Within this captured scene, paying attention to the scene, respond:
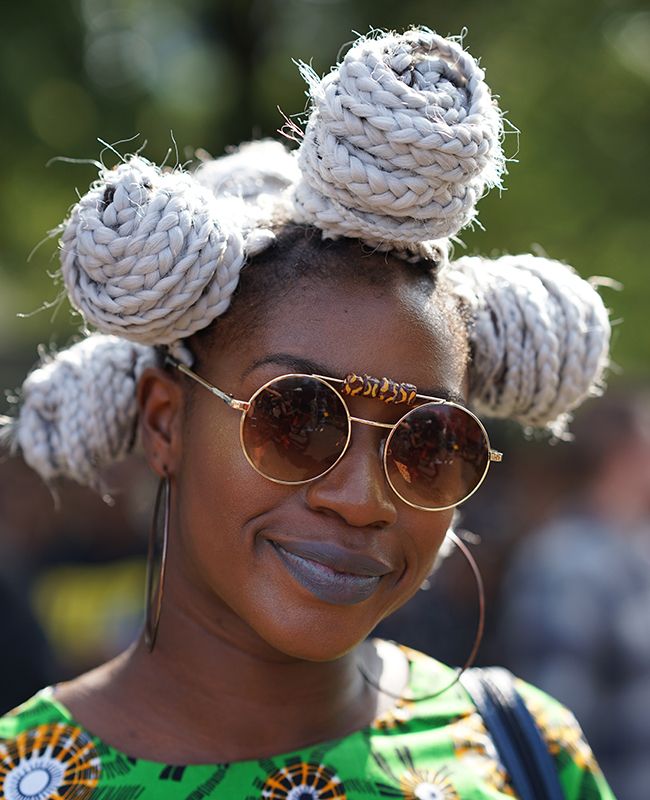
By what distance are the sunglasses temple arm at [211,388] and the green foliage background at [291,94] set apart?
4666 millimetres

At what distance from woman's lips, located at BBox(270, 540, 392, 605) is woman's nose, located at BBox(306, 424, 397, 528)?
0.22 ft

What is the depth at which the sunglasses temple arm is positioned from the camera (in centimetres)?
210

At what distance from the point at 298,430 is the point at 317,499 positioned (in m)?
0.13

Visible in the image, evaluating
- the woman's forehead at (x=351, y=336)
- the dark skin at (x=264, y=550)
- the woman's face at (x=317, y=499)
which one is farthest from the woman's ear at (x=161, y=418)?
the woman's forehead at (x=351, y=336)

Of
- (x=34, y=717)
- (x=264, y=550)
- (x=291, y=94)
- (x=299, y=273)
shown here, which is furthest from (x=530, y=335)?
(x=291, y=94)

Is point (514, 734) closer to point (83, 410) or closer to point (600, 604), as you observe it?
point (83, 410)

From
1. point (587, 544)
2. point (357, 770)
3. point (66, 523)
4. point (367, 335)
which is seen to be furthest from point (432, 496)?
point (66, 523)

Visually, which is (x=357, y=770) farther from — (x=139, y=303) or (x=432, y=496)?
(x=139, y=303)

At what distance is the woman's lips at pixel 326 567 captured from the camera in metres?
2.06

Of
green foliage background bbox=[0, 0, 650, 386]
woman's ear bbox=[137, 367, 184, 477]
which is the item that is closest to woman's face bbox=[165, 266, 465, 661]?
woman's ear bbox=[137, 367, 184, 477]

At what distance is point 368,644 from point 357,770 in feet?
1.40

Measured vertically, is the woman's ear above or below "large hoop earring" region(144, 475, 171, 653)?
above

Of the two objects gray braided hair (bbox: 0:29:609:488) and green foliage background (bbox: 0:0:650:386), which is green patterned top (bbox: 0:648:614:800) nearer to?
gray braided hair (bbox: 0:29:609:488)

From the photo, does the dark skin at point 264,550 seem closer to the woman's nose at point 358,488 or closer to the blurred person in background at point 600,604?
the woman's nose at point 358,488
